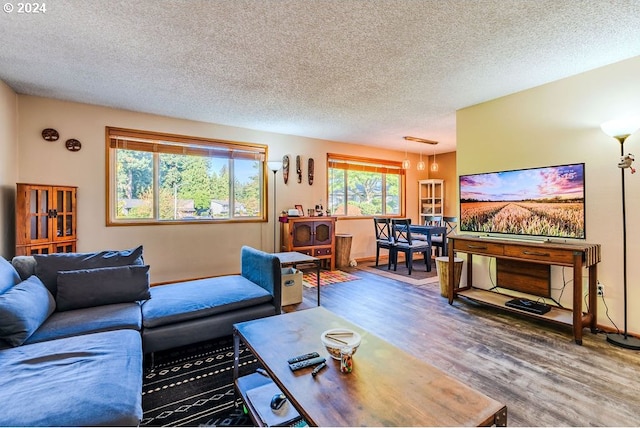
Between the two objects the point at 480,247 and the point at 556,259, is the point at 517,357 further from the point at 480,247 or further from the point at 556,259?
the point at 480,247

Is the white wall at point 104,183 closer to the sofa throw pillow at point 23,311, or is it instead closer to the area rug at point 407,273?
the area rug at point 407,273

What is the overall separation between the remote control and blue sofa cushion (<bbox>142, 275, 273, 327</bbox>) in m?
1.27

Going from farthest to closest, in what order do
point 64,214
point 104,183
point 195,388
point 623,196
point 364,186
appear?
point 364,186 < point 104,183 < point 64,214 < point 623,196 < point 195,388

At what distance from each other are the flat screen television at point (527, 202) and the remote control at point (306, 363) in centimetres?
300

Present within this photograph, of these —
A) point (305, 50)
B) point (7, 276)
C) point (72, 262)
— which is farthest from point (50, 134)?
point (305, 50)

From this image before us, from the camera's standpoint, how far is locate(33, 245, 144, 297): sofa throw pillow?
2.26 m

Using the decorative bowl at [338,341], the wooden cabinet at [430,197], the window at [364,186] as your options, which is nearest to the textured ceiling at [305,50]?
the decorative bowl at [338,341]

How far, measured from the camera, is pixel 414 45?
94.5 inches

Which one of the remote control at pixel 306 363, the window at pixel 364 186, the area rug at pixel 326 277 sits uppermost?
the window at pixel 364 186

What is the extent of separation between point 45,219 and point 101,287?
1691 mm

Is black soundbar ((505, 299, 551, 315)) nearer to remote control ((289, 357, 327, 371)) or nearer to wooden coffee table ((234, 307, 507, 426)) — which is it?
wooden coffee table ((234, 307, 507, 426))

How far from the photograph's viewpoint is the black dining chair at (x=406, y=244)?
16.7 ft

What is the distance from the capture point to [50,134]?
11.9 feet

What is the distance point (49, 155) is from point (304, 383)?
426 cm
